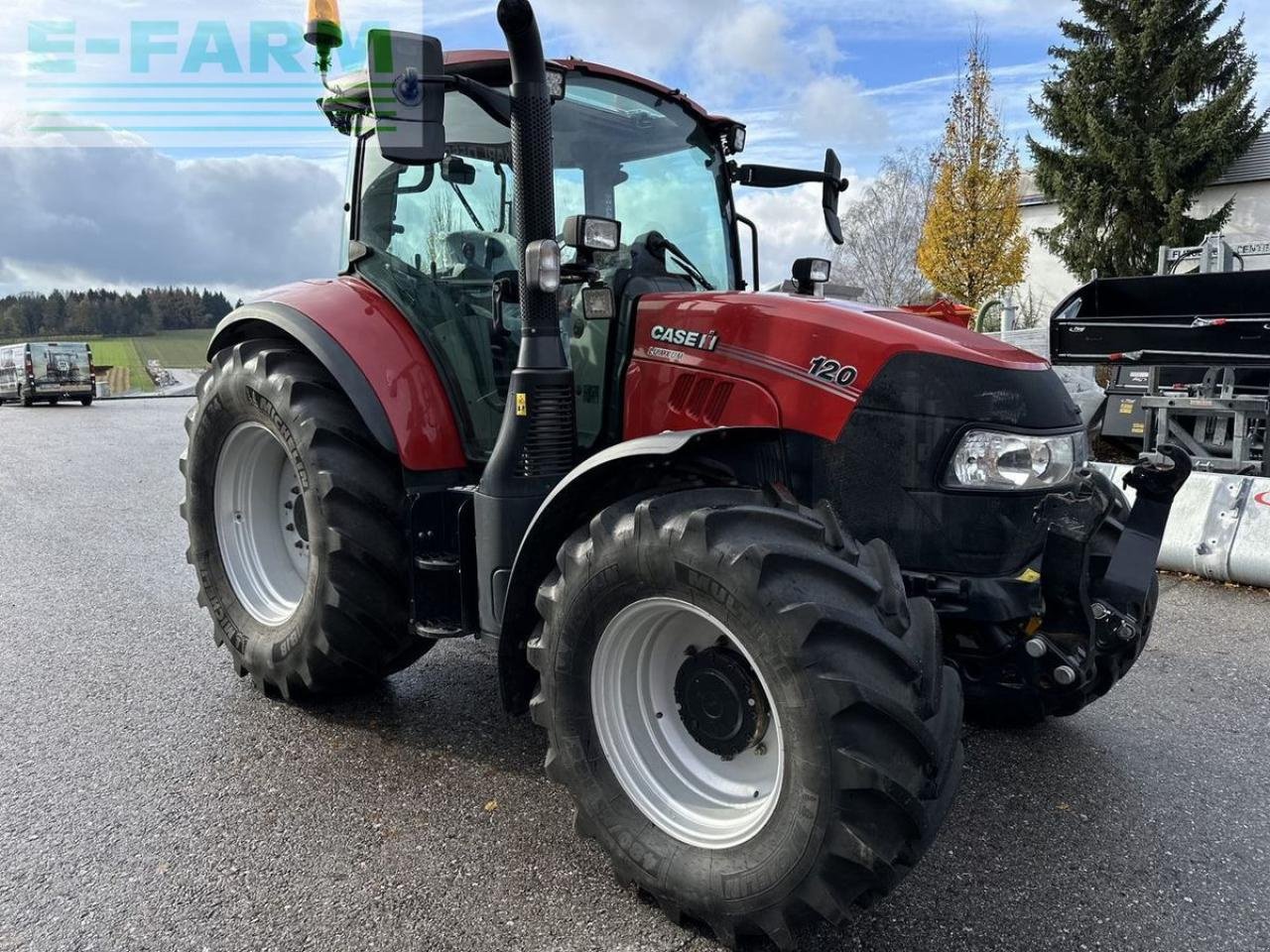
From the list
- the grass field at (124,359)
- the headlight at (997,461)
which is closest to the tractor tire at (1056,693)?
the headlight at (997,461)

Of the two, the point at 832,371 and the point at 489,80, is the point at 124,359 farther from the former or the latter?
the point at 832,371

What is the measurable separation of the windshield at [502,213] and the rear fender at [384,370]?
83 mm

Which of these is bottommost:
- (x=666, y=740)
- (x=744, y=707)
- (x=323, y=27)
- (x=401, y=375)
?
(x=666, y=740)

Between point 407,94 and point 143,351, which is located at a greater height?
point 407,94

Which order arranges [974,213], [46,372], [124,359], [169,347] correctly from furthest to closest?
1. [169,347]
2. [124,359]
3. [46,372]
4. [974,213]

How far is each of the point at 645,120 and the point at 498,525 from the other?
5.58 feet

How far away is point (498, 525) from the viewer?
2.88m

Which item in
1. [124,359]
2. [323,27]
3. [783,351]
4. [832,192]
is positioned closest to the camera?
[783,351]

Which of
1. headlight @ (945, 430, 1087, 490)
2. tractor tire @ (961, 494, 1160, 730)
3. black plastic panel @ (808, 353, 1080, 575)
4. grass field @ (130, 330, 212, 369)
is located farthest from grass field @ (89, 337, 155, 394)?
headlight @ (945, 430, 1087, 490)

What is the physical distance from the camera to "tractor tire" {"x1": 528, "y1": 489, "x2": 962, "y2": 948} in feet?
6.75

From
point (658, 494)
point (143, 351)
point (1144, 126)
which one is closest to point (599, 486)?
point (658, 494)

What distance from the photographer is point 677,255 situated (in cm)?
338

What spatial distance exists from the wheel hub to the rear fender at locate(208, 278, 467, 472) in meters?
1.38

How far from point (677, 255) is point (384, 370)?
45.1 inches
